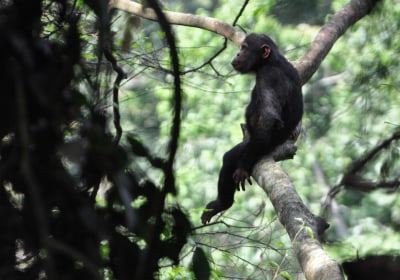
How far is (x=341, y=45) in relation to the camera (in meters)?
10.3

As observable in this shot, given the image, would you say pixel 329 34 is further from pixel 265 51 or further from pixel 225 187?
pixel 225 187

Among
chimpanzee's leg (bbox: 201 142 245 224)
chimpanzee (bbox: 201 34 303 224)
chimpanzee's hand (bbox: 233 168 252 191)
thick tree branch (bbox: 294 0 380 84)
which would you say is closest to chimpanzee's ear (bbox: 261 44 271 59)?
chimpanzee (bbox: 201 34 303 224)

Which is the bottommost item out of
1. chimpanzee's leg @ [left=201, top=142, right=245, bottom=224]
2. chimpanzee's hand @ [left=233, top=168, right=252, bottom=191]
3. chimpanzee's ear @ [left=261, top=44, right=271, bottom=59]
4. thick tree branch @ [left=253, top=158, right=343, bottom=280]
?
thick tree branch @ [left=253, top=158, right=343, bottom=280]

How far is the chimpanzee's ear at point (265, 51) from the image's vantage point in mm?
4988

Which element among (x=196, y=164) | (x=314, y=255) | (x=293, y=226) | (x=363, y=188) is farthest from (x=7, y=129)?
(x=196, y=164)

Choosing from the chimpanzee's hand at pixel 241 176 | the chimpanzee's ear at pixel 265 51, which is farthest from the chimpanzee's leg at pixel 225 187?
the chimpanzee's ear at pixel 265 51

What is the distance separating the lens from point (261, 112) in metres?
4.47

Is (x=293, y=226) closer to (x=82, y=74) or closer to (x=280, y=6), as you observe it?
(x=82, y=74)

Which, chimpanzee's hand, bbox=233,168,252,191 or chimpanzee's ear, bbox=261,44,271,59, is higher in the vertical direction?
chimpanzee's ear, bbox=261,44,271,59

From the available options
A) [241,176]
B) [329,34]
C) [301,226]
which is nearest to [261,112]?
[241,176]

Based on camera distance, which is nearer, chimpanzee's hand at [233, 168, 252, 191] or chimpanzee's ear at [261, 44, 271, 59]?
chimpanzee's hand at [233, 168, 252, 191]

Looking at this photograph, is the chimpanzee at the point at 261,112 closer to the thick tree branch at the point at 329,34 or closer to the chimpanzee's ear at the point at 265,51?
the chimpanzee's ear at the point at 265,51

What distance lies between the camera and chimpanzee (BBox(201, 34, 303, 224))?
416 cm

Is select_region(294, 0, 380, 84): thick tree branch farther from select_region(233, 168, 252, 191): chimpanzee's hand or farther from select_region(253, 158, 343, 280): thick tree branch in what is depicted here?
select_region(253, 158, 343, 280): thick tree branch
